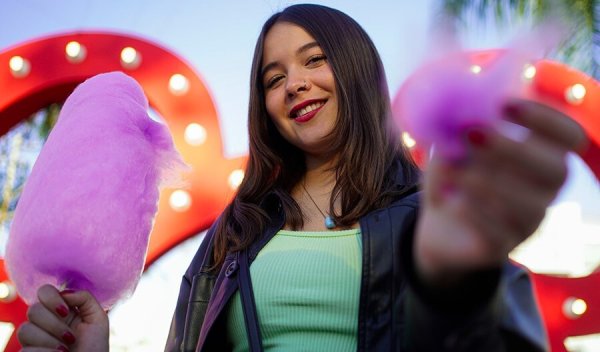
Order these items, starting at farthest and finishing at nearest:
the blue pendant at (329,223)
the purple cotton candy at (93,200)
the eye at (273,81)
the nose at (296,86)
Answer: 1. the eye at (273,81)
2. the nose at (296,86)
3. the blue pendant at (329,223)
4. the purple cotton candy at (93,200)

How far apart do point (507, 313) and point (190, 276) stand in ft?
3.32

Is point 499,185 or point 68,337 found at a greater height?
point 499,185

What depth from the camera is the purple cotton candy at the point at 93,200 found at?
1217 millimetres

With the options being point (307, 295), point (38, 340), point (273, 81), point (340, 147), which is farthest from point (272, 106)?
point (38, 340)

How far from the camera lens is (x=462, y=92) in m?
0.63

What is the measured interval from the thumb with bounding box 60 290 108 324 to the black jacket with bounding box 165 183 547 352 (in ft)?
0.81

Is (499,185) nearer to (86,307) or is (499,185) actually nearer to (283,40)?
(86,307)

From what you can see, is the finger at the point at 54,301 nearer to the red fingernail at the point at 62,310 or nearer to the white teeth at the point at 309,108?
the red fingernail at the point at 62,310

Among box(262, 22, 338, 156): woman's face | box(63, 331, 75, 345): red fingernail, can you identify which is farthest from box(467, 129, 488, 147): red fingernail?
box(262, 22, 338, 156): woman's face

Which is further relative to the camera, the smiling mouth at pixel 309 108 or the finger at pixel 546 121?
the smiling mouth at pixel 309 108

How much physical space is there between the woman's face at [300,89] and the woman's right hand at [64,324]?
0.65 meters

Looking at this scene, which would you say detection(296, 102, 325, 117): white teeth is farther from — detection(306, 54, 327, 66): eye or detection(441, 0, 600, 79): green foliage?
detection(441, 0, 600, 79): green foliage

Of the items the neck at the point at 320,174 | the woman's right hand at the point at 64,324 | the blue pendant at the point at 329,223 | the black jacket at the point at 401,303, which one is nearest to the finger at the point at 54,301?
the woman's right hand at the point at 64,324

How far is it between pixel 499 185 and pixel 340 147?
99 centimetres
